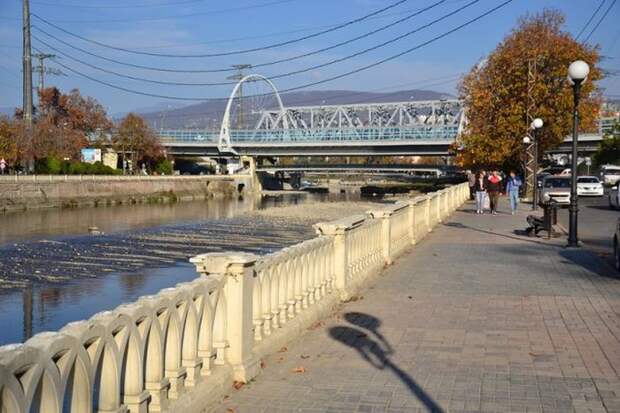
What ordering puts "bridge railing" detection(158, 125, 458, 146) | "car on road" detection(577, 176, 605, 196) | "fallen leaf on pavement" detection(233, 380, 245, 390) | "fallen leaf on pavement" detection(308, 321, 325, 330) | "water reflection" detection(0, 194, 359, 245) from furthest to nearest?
"bridge railing" detection(158, 125, 458, 146)
"car on road" detection(577, 176, 605, 196)
"water reflection" detection(0, 194, 359, 245)
"fallen leaf on pavement" detection(308, 321, 325, 330)
"fallen leaf on pavement" detection(233, 380, 245, 390)

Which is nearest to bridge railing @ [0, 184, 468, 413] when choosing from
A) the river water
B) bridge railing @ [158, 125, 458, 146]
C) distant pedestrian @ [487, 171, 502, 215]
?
the river water

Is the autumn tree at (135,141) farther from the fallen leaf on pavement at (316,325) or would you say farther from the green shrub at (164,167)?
the fallen leaf on pavement at (316,325)

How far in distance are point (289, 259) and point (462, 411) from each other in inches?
121

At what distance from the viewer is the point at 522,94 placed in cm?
5012

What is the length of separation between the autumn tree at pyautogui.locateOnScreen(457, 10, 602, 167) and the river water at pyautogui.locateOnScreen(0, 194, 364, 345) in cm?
1412

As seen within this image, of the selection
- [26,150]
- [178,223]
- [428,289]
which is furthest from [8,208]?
[428,289]

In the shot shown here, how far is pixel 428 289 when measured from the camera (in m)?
12.6

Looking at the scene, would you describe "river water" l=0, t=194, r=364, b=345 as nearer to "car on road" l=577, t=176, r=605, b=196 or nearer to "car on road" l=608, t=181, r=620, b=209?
"car on road" l=608, t=181, r=620, b=209

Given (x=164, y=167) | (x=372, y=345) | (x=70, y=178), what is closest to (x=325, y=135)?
(x=164, y=167)

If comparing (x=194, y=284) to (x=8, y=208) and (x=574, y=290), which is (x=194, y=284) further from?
(x=8, y=208)

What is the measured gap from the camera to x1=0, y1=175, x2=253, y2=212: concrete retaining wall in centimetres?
5691

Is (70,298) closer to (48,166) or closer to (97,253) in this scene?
(97,253)

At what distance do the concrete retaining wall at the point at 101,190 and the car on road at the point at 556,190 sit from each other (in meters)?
35.3

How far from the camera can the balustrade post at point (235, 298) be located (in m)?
6.66
